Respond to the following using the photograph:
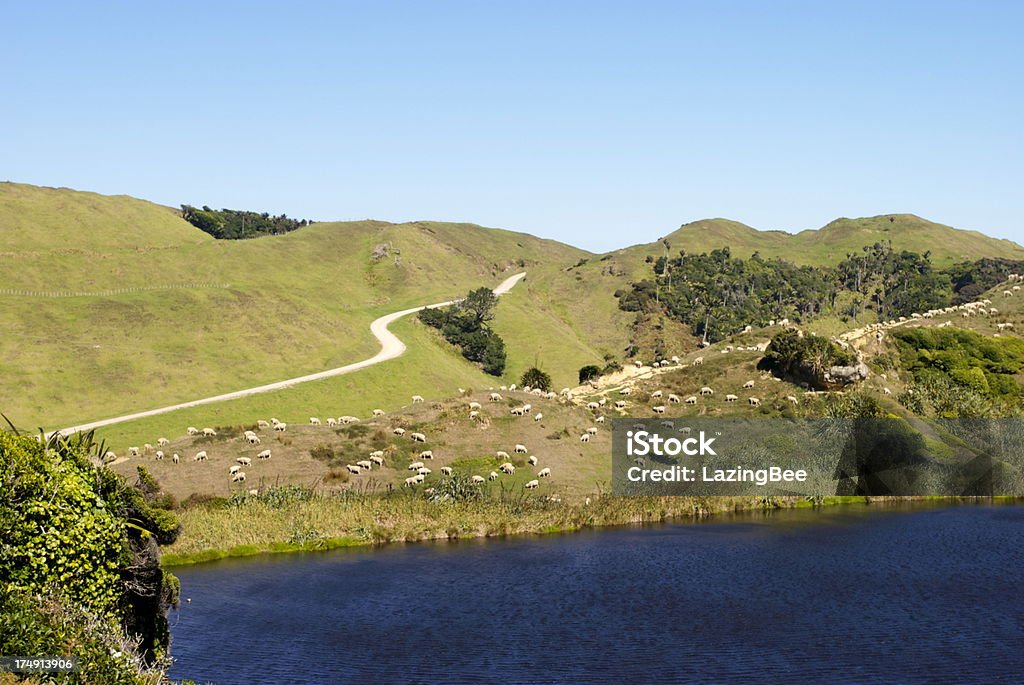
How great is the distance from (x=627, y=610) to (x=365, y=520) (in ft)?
82.9

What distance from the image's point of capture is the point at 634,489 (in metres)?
80.8

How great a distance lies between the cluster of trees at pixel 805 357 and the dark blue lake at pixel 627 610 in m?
36.9

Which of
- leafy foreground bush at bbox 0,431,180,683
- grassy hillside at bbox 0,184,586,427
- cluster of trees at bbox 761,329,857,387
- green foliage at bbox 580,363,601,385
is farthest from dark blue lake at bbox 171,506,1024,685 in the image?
grassy hillside at bbox 0,184,586,427

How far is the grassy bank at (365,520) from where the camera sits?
63719mm

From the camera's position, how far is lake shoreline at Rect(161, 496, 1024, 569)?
62906 mm

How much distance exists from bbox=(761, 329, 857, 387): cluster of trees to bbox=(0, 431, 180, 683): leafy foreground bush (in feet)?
281

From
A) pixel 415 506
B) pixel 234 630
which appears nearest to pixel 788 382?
pixel 415 506

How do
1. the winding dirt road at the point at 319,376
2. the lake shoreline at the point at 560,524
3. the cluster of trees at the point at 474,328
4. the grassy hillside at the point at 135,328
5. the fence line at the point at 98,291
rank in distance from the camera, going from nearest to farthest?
the lake shoreline at the point at 560,524, the winding dirt road at the point at 319,376, the grassy hillside at the point at 135,328, the fence line at the point at 98,291, the cluster of trees at the point at 474,328

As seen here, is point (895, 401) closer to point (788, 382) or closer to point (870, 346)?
point (788, 382)

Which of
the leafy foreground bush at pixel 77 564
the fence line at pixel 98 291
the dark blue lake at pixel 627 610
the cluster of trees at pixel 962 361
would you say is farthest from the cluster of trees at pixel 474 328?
the leafy foreground bush at pixel 77 564

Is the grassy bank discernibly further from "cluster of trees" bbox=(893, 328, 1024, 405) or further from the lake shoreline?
"cluster of trees" bbox=(893, 328, 1024, 405)

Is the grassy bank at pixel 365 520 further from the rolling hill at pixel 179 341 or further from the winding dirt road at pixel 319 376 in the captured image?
the rolling hill at pixel 179 341

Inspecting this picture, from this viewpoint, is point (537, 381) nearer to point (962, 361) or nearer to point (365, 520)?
A: point (962, 361)

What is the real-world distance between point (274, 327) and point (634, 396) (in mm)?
66577
